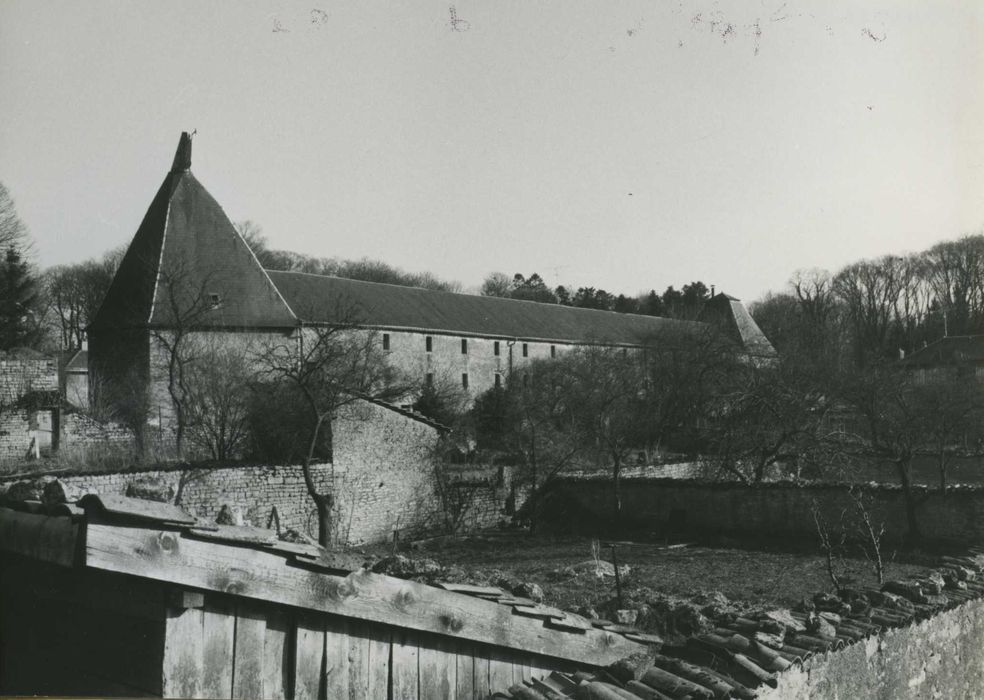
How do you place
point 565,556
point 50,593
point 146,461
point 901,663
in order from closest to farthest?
point 50,593
point 901,663
point 565,556
point 146,461

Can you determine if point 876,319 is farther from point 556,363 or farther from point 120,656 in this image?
point 120,656

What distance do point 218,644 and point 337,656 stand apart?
59cm

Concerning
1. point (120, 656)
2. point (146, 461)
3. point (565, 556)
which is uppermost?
point (120, 656)

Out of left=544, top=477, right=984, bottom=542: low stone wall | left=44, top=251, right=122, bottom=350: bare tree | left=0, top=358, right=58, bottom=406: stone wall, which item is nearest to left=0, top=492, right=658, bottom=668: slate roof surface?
left=544, top=477, right=984, bottom=542: low stone wall

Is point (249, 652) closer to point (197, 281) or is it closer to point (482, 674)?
point (482, 674)

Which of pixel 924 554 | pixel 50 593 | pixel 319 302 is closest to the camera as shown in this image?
pixel 50 593

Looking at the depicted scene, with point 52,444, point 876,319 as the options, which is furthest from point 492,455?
point 876,319

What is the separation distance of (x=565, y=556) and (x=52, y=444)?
1375 centimetres

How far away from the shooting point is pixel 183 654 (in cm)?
298

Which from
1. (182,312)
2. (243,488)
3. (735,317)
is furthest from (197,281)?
(735,317)

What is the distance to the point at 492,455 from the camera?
2872cm

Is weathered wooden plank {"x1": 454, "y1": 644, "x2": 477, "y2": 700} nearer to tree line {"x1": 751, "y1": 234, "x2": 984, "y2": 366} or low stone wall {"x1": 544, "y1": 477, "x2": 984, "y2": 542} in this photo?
low stone wall {"x1": 544, "y1": 477, "x2": 984, "y2": 542}

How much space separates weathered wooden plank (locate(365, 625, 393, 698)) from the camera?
3.54m

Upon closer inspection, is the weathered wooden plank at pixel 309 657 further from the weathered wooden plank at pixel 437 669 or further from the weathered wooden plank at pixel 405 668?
the weathered wooden plank at pixel 437 669
